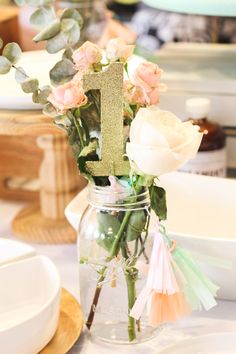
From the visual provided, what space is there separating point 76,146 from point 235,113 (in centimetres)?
49

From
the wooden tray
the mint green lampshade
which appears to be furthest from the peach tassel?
the mint green lampshade

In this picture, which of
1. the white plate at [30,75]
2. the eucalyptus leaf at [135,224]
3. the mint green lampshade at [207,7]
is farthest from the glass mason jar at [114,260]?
the mint green lampshade at [207,7]

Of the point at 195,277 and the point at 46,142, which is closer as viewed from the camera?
the point at 195,277

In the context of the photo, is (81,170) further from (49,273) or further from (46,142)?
(46,142)

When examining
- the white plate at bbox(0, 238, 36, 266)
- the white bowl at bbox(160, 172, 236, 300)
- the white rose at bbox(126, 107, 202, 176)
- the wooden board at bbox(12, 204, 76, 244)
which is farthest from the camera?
the wooden board at bbox(12, 204, 76, 244)

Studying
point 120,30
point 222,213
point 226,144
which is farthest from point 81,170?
point 120,30

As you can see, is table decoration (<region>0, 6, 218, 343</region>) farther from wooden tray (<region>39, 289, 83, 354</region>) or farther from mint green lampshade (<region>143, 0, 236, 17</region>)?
mint green lampshade (<region>143, 0, 236, 17</region>)

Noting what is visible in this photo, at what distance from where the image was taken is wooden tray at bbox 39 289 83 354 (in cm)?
82

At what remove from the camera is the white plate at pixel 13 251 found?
0.90 meters

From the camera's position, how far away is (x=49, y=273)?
87cm

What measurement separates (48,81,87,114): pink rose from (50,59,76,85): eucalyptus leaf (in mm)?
80

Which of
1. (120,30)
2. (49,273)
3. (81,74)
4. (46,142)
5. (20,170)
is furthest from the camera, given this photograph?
(120,30)

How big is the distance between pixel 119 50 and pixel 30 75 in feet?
1.05

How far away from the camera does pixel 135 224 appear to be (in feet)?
2.59
